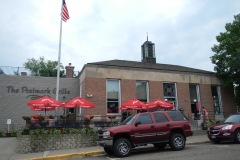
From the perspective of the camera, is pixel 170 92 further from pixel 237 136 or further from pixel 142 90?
pixel 237 136

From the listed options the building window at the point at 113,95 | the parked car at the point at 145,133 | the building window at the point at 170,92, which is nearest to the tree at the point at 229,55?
the building window at the point at 170,92

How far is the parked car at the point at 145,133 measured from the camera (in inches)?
408

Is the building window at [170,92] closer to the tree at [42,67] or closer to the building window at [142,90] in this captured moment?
the building window at [142,90]

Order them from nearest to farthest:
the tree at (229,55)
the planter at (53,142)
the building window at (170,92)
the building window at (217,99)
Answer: the planter at (53,142)
the tree at (229,55)
the building window at (170,92)
the building window at (217,99)

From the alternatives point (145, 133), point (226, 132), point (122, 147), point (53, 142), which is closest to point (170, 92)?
point (226, 132)

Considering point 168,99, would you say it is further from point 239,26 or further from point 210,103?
point 239,26

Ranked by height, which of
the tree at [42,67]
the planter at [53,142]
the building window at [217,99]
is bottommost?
the planter at [53,142]

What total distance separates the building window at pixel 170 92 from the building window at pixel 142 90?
76.0 inches

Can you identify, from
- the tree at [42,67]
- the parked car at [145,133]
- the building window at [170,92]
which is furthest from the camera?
the tree at [42,67]

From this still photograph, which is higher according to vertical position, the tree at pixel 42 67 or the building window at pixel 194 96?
the tree at pixel 42 67

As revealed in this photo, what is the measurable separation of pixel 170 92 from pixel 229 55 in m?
6.50

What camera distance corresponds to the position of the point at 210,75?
24.3 m

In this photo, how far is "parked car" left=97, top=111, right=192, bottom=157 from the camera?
1035 cm

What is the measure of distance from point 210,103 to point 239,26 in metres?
7.69
